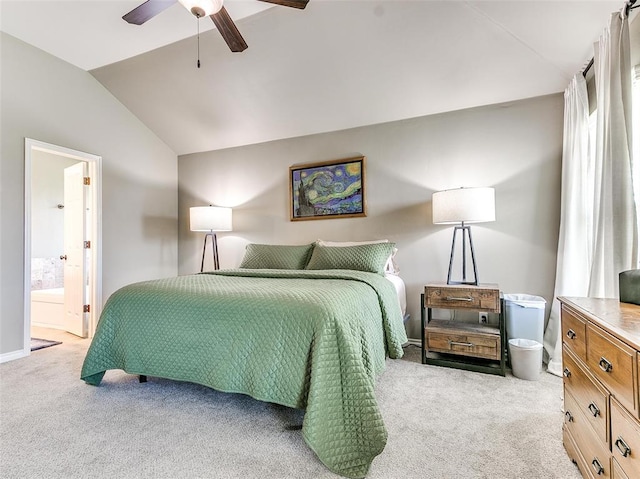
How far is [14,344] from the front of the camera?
2.84 meters

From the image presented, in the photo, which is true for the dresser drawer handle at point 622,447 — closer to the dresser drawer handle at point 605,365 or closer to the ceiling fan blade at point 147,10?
the dresser drawer handle at point 605,365

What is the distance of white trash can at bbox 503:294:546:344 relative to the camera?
8.09 feet

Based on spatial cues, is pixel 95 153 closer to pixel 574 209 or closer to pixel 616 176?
pixel 616 176

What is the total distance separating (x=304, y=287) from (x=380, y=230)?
166 centimetres

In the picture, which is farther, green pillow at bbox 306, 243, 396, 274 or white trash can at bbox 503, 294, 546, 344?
green pillow at bbox 306, 243, 396, 274

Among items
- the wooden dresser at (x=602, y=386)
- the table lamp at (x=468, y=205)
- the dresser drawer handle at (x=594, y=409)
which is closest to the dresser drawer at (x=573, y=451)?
the wooden dresser at (x=602, y=386)

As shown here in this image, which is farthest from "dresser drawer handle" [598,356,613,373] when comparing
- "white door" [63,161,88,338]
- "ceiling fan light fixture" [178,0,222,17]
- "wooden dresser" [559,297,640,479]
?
"white door" [63,161,88,338]

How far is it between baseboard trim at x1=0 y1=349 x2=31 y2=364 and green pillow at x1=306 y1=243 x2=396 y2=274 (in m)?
2.73

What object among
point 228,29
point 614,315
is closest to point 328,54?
point 228,29

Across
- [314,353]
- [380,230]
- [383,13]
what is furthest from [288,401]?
[383,13]

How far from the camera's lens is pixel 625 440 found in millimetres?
924

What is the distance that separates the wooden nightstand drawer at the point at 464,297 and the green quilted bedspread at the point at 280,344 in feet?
1.54

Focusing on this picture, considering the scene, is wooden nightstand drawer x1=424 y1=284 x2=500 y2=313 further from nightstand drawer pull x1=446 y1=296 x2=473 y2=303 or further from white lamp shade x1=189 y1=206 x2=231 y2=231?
white lamp shade x1=189 y1=206 x2=231 y2=231

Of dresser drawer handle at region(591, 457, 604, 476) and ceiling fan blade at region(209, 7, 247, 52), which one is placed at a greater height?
ceiling fan blade at region(209, 7, 247, 52)
